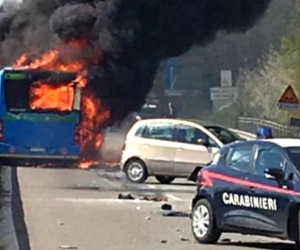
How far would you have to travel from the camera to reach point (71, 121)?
3391cm

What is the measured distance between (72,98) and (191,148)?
8.16 meters

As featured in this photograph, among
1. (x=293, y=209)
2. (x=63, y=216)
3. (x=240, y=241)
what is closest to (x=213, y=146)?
(x=63, y=216)

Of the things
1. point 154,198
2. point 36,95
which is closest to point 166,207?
point 154,198

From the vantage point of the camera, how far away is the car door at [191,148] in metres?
27.7

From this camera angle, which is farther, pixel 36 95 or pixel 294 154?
pixel 36 95

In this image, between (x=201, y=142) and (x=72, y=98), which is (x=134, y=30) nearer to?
(x=72, y=98)

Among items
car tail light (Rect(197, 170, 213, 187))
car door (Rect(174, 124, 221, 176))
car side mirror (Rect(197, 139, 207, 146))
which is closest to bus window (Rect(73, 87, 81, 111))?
car door (Rect(174, 124, 221, 176))

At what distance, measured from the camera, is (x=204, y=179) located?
1566 cm

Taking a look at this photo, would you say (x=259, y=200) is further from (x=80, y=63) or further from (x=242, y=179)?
(x=80, y=63)

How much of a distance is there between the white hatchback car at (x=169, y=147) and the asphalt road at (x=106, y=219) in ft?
1.38

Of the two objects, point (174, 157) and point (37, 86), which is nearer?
point (174, 157)

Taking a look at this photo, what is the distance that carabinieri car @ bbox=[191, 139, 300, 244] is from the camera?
14.0 meters

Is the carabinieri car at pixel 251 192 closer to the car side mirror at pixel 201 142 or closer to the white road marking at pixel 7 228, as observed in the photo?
the white road marking at pixel 7 228

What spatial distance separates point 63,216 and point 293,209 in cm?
609
